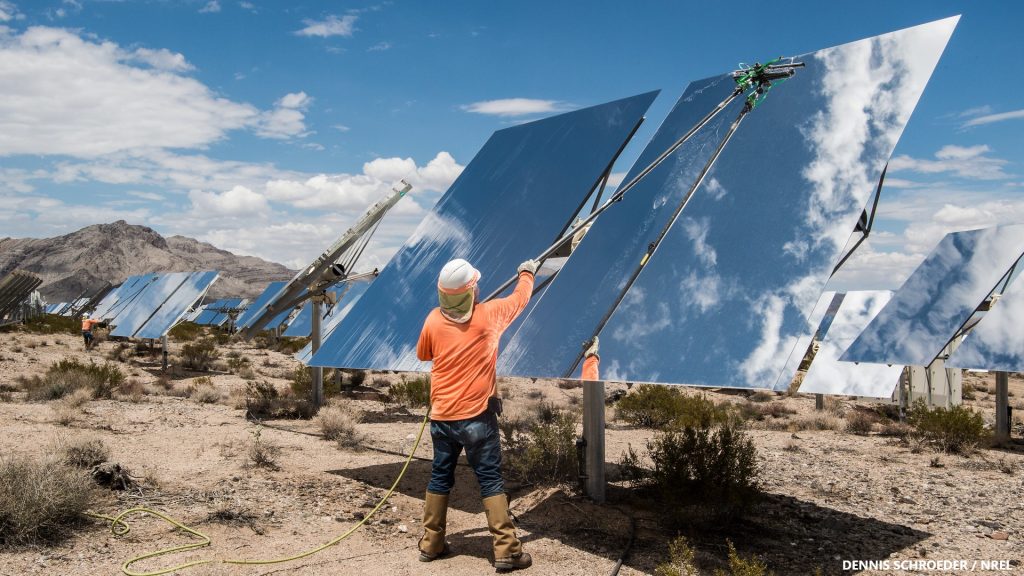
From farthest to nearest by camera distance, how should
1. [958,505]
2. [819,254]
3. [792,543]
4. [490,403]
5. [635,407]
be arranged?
[635,407] < [958,505] < [792,543] < [490,403] < [819,254]

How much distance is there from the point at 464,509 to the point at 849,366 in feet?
36.7

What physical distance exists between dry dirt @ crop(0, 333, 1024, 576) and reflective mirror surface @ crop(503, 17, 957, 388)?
1729 millimetres

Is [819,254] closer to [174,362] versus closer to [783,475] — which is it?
[783,475]

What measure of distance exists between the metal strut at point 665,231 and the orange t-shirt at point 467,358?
0.68 metres

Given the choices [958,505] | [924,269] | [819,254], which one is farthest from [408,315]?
[924,269]

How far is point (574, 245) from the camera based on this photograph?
792 cm

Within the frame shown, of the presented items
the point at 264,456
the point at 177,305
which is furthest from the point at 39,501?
the point at 177,305

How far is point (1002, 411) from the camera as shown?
557 inches

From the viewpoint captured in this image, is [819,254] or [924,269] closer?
[819,254]

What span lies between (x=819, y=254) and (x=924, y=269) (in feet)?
34.4

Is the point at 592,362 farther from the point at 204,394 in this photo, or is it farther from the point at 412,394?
the point at 204,394

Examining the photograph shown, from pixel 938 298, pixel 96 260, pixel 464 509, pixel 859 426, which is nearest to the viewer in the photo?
pixel 464 509

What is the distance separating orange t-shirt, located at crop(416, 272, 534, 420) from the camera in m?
6.12

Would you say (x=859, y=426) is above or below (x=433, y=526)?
below
